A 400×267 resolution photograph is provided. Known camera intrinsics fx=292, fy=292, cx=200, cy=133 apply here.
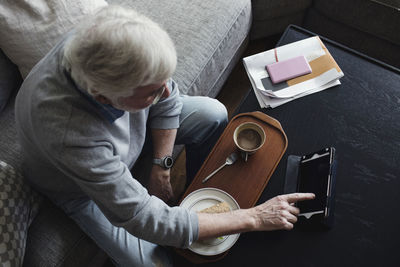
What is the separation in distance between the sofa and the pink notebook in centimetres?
33

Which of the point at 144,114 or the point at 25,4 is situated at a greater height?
the point at 25,4

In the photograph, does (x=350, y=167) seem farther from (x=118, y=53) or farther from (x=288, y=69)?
(x=118, y=53)

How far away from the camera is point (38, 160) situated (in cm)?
81

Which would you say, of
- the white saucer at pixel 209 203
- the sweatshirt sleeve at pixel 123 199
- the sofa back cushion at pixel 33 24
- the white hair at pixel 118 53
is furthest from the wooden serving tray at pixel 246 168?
the sofa back cushion at pixel 33 24

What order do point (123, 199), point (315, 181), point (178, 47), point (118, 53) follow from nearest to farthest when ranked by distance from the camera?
point (118, 53) < point (123, 199) < point (315, 181) < point (178, 47)

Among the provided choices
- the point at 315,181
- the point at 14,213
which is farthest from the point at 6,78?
the point at 315,181

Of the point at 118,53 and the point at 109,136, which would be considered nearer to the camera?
the point at 118,53

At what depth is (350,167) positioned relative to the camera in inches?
34.6

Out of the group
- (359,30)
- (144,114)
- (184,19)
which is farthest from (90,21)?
(359,30)

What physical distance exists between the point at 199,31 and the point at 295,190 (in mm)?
801

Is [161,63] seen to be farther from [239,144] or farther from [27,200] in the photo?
[27,200]

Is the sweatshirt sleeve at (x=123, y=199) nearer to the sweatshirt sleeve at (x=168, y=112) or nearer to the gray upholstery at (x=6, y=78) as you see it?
the sweatshirt sleeve at (x=168, y=112)

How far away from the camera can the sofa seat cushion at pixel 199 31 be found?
1.24 metres

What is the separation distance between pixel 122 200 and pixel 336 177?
614 millimetres
